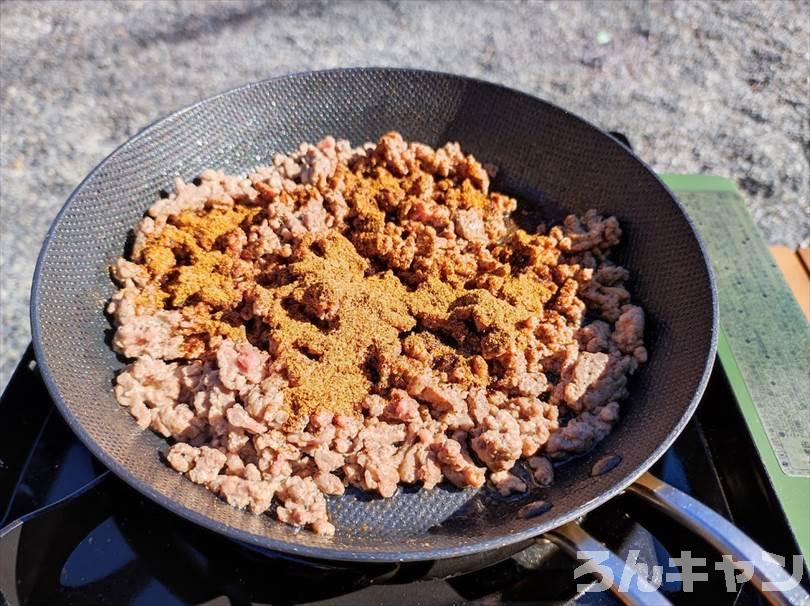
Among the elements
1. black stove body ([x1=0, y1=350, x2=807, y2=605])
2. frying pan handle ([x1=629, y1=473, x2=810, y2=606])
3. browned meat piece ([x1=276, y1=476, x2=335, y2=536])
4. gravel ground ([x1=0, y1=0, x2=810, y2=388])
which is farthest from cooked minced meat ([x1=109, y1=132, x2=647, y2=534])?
gravel ground ([x1=0, y1=0, x2=810, y2=388])

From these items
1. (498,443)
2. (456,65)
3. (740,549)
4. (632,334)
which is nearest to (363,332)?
(498,443)

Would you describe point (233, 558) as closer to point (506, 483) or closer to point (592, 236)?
point (506, 483)

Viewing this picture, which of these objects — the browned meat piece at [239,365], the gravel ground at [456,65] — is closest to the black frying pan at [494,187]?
the browned meat piece at [239,365]

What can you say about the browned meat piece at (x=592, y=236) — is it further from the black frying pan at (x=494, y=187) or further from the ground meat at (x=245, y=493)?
the ground meat at (x=245, y=493)

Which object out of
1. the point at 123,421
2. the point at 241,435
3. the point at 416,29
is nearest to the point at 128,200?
the point at 123,421

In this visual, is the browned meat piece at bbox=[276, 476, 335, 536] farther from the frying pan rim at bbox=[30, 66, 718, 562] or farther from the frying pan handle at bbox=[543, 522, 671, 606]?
the frying pan handle at bbox=[543, 522, 671, 606]
